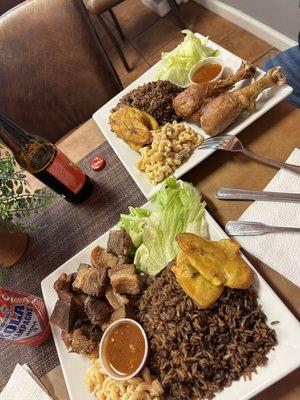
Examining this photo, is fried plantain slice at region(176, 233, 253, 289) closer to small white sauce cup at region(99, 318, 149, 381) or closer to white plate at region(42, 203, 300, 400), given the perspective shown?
white plate at region(42, 203, 300, 400)

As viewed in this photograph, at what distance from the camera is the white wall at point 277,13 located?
8.45ft

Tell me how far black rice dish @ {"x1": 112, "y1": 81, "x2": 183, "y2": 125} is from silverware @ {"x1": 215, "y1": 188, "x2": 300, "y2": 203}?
0.48 metres

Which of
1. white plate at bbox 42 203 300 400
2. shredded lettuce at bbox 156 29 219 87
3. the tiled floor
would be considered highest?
shredded lettuce at bbox 156 29 219 87

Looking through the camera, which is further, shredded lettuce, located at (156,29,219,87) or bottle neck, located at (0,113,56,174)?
→ shredded lettuce, located at (156,29,219,87)

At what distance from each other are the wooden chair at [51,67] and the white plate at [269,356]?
4.07 feet

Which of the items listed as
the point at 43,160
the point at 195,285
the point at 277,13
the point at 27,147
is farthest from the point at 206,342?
the point at 277,13

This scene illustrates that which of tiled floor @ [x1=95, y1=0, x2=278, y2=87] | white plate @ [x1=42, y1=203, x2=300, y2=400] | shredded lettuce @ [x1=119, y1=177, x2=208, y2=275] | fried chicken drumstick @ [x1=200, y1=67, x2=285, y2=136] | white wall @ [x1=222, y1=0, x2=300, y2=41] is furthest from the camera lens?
tiled floor @ [x1=95, y1=0, x2=278, y2=87]

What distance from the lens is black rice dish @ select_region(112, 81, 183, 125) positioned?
172 cm

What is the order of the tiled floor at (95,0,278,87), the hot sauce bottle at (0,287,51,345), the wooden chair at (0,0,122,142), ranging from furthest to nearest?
the tiled floor at (95,0,278,87), the wooden chair at (0,0,122,142), the hot sauce bottle at (0,287,51,345)

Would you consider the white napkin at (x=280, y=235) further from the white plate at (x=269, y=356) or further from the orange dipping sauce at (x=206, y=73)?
the orange dipping sauce at (x=206, y=73)

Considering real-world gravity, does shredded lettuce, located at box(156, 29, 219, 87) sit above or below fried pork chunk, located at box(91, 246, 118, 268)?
above

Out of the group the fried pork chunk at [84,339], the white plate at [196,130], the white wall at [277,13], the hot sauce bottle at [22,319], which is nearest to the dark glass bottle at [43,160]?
the white plate at [196,130]

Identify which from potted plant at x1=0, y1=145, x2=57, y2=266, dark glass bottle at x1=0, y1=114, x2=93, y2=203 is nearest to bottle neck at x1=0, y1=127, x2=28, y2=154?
dark glass bottle at x1=0, y1=114, x2=93, y2=203

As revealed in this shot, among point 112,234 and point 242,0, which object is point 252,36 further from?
point 112,234
